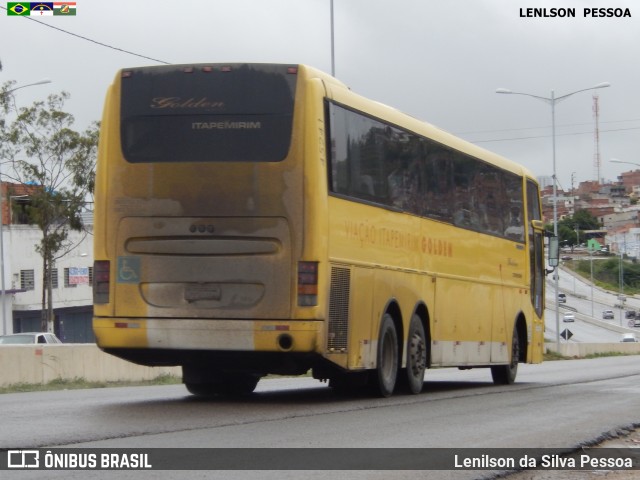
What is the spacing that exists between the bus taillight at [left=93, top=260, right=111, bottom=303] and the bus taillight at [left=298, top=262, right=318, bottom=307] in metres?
2.16

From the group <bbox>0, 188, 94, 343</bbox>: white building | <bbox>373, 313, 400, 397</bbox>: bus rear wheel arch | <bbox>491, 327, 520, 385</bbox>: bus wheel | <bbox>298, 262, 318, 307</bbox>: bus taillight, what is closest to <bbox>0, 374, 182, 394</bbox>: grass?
<bbox>491, 327, 520, 385</bbox>: bus wheel

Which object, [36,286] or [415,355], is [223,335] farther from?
[36,286]

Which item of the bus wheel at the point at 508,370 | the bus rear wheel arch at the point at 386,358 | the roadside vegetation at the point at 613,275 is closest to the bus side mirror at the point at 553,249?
the bus wheel at the point at 508,370

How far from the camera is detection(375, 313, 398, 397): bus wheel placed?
53.9 ft

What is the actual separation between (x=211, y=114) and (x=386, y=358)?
414 centimetres

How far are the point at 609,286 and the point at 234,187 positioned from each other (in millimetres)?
156906

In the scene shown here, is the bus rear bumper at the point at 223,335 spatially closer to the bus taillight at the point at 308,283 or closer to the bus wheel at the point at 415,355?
the bus taillight at the point at 308,283

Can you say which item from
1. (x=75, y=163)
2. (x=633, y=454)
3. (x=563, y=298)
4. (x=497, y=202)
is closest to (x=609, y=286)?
(x=563, y=298)

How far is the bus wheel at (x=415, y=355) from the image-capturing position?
1766cm

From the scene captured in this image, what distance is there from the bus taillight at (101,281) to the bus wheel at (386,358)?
3.50m

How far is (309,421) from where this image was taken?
1295 cm

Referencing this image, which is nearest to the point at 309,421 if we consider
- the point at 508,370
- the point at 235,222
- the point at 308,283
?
the point at 308,283

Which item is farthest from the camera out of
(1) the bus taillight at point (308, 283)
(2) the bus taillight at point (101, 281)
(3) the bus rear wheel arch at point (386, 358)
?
(3) the bus rear wheel arch at point (386, 358)

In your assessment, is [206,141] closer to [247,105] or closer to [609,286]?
[247,105]
